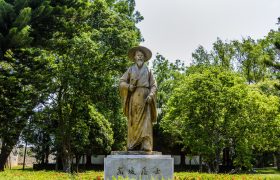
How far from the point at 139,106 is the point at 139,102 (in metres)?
0.09

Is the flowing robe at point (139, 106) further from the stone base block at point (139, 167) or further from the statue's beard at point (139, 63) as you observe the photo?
the stone base block at point (139, 167)

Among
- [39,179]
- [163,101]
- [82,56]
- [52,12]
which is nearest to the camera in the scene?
[39,179]

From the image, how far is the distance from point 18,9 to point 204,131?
39.5 ft

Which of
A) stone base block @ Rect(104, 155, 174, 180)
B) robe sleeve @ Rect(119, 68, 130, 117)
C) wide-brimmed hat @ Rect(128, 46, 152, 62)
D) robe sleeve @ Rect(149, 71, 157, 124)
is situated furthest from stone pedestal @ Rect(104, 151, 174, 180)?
wide-brimmed hat @ Rect(128, 46, 152, 62)

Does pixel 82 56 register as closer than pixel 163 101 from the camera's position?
Yes

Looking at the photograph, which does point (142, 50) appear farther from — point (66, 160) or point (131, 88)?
point (66, 160)

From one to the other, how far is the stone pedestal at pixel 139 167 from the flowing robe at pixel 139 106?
0.60 metres

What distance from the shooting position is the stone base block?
7051mm

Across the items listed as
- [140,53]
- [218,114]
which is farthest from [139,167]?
[218,114]

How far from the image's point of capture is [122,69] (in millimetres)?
22188

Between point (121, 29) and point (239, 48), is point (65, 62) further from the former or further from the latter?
point (239, 48)

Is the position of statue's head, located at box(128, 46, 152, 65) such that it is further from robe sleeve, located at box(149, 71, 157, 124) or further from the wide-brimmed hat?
robe sleeve, located at box(149, 71, 157, 124)

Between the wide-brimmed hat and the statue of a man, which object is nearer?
the statue of a man

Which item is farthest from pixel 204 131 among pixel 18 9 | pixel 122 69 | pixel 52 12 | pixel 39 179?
pixel 39 179
